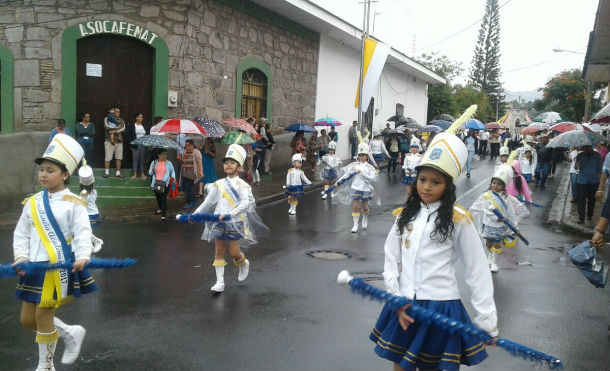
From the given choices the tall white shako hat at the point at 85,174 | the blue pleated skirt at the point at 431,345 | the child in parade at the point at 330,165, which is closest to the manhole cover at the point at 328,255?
the tall white shako hat at the point at 85,174

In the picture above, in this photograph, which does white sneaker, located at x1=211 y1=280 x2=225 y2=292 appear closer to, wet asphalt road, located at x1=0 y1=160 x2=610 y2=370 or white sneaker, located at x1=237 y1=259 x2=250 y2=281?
wet asphalt road, located at x1=0 y1=160 x2=610 y2=370

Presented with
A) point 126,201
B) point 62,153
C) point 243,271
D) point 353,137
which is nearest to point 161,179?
point 126,201

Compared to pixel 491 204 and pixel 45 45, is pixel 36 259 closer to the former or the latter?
pixel 491 204

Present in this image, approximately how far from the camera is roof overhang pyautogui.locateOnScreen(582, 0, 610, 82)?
50.0ft

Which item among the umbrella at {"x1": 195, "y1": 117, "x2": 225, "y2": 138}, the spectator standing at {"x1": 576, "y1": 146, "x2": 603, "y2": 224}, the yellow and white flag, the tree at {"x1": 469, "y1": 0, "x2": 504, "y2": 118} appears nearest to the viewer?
the spectator standing at {"x1": 576, "y1": 146, "x2": 603, "y2": 224}

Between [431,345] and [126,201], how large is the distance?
11549 mm

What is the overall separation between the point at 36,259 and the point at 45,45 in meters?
11.0

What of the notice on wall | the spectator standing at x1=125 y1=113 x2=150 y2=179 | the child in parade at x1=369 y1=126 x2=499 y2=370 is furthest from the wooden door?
the child in parade at x1=369 y1=126 x2=499 y2=370

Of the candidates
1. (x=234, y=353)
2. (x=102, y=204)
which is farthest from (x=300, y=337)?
(x=102, y=204)

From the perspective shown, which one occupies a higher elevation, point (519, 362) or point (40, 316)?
point (40, 316)

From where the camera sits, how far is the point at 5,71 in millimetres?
13578

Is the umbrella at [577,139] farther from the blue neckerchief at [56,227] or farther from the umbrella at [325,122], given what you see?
the blue neckerchief at [56,227]

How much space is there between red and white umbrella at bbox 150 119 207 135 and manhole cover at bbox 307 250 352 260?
520 cm

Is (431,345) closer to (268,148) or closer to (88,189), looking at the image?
(88,189)
